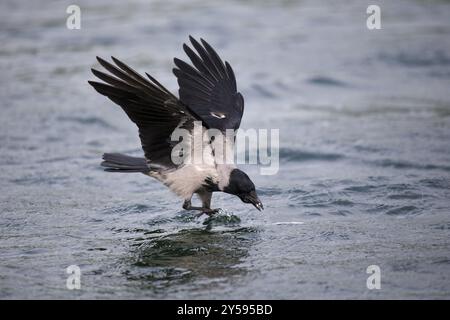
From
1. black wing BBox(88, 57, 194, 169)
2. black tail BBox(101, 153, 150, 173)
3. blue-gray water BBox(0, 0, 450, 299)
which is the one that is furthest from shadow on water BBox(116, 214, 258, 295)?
black wing BBox(88, 57, 194, 169)

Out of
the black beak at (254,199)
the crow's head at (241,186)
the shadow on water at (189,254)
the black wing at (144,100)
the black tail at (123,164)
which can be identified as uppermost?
the black wing at (144,100)

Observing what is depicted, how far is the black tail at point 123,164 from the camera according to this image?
7011 mm

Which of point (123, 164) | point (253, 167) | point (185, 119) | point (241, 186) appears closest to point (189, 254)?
point (241, 186)

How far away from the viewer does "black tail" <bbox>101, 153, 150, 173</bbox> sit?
23.0 ft

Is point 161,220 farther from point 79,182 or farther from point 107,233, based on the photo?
point 79,182

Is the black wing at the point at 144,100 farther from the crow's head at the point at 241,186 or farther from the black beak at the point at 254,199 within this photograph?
the black beak at the point at 254,199

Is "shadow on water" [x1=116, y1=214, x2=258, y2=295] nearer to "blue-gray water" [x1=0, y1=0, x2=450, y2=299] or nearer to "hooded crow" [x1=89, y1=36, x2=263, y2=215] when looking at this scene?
"blue-gray water" [x1=0, y1=0, x2=450, y2=299]

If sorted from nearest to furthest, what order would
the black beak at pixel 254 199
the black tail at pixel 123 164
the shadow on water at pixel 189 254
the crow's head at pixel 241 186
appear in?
the shadow on water at pixel 189 254
the crow's head at pixel 241 186
the black beak at pixel 254 199
the black tail at pixel 123 164

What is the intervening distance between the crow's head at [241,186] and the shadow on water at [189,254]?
0.99 ft

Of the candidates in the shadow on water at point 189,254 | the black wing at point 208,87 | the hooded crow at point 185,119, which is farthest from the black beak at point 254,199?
the black wing at point 208,87

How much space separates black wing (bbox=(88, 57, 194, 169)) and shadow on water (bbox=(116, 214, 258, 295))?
0.87 m

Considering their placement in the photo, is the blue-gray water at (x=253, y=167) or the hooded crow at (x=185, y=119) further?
the hooded crow at (x=185, y=119)

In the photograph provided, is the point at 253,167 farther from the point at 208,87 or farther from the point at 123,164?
the point at 123,164

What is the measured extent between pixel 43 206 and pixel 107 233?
1031 millimetres
